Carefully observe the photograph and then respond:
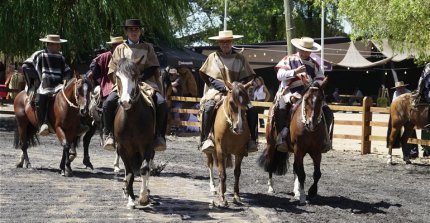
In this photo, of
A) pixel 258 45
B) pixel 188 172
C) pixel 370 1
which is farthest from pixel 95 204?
pixel 258 45

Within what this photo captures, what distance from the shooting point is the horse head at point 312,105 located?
10.3m

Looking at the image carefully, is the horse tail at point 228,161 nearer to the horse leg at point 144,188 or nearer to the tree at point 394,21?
the horse leg at point 144,188

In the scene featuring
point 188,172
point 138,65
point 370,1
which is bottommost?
point 188,172

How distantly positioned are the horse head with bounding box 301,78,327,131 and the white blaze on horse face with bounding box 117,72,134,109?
2.50 metres

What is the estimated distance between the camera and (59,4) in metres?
23.6

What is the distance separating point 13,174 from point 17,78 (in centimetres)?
1652

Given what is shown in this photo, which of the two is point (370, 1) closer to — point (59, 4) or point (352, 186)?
point (352, 186)

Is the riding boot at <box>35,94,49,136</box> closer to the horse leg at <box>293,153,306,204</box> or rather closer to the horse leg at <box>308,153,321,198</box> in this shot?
the horse leg at <box>293,153,306,204</box>

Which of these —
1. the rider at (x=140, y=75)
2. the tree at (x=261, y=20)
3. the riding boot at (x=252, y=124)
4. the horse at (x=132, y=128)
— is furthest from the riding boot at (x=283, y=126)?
the tree at (x=261, y=20)

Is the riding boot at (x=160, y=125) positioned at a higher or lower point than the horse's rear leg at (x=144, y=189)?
higher

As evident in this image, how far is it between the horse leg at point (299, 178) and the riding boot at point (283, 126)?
36cm

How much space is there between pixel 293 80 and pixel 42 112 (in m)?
4.77

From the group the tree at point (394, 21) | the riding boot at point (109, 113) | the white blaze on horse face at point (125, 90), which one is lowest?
the riding boot at point (109, 113)

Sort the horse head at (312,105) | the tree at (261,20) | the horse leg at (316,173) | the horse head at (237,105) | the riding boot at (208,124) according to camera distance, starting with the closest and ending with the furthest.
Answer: the horse head at (237,105) → the horse head at (312,105) → the riding boot at (208,124) → the horse leg at (316,173) → the tree at (261,20)
